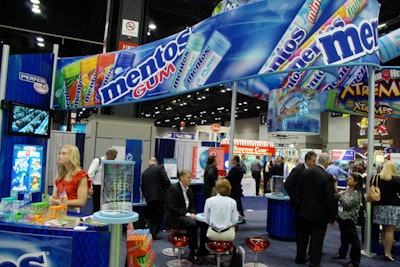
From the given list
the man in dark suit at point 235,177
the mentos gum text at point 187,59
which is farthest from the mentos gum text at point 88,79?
the man in dark suit at point 235,177

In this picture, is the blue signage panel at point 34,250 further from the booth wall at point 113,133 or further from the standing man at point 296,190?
the booth wall at point 113,133

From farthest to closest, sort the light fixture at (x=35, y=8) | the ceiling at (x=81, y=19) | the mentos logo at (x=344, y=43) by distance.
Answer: the ceiling at (x=81, y=19), the light fixture at (x=35, y=8), the mentos logo at (x=344, y=43)

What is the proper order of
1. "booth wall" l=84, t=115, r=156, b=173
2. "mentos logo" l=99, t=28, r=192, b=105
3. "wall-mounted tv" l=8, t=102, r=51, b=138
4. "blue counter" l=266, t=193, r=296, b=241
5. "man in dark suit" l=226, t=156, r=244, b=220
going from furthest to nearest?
1. "booth wall" l=84, t=115, r=156, b=173
2. "man in dark suit" l=226, t=156, r=244, b=220
3. "blue counter" l=266, t=193, r=296, b=241
4. "wall-mounted tv" l=8, t=102, r=51, b=138
5. "mentos logo" l=99, t=28, r=192, b=105

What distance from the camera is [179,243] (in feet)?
13.0

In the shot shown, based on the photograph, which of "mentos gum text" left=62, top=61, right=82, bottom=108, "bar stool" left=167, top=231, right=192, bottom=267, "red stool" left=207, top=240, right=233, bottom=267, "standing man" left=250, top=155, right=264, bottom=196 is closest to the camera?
→ "red stool" left=207, top=240, right=233, bottom=267

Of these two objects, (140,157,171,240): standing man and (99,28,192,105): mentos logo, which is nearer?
(99,28,192,105): mentos logo

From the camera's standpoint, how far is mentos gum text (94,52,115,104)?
5156mm

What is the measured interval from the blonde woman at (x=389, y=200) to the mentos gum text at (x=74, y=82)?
4582 millimetres

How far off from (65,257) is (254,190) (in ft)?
34.2

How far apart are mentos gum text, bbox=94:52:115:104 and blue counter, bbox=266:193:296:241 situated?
10.6ft

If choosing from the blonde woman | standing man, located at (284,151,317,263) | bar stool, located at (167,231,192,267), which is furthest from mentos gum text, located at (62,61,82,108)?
the blonde woman

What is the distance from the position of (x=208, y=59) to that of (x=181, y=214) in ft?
6.39

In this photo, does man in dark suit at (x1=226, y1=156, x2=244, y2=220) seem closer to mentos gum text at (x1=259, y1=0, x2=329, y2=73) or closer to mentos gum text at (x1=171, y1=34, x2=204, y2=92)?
mentos gum text at (x1=171, y1=34, x2=204, y2=92)

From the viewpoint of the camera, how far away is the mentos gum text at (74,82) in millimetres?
5613
